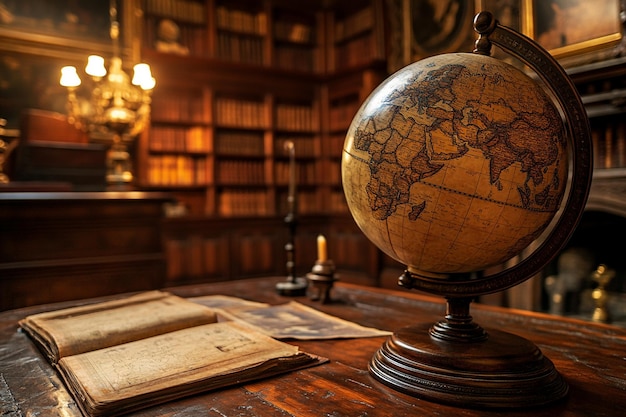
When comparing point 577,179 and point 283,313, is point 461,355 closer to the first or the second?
point 577,179

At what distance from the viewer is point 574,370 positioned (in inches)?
39.5

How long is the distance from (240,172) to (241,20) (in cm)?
188

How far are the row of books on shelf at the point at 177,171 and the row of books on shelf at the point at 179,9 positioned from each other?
5.20 feet

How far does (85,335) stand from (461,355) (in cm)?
80

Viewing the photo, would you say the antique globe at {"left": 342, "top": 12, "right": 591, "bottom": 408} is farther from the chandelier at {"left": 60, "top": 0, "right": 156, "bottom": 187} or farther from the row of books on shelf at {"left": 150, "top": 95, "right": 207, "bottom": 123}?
the row of books on shelf at {"left": 150, "top": 95, "right": 207, "bottom": 123}

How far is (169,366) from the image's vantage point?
3.18 ft

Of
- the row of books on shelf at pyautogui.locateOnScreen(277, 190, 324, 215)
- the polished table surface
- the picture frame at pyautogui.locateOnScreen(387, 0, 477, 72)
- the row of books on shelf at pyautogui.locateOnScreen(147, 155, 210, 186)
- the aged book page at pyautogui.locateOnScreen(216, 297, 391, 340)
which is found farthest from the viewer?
the row of books on shelf at pyautogui.locateOnScreen(277, 190, 324, 215)

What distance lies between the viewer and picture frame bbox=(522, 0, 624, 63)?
13.0ft

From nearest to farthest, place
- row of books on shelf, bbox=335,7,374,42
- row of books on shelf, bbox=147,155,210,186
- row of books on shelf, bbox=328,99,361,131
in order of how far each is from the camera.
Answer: row of books on shelf, bbox=147,155,210,186
row of books on shelf, bbox=335,7,374,42
row of books on shelf, bbox=328,99,361,131

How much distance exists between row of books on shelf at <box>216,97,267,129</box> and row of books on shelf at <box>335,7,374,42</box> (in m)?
1.47

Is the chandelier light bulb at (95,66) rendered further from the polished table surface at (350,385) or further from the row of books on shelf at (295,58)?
the polished table surface at (350,385)

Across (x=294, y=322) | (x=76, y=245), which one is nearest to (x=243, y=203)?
(x=76, y=245)

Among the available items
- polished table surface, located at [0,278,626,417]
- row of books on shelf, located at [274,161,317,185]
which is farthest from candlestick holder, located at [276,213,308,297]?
row of books on shelf, located at [274,161,317,185]

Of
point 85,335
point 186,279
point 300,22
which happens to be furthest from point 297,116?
point 85,335
